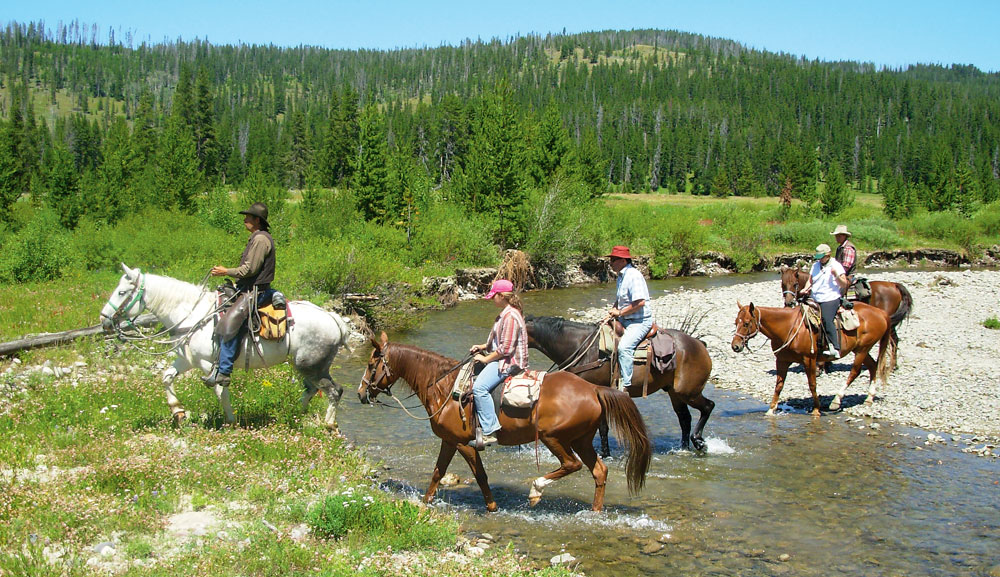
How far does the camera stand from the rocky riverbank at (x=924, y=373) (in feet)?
43.5

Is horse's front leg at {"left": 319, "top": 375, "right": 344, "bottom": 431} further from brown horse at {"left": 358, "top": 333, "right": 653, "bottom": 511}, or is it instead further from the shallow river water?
brown horse at {"left": 358, "top": 333, "right": 653, "bottom": 511}

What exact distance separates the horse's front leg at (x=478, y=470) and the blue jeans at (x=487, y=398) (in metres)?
0.31

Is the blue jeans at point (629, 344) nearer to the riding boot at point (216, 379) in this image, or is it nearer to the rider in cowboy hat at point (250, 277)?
the rider in cowboy hat at point (250, 277)

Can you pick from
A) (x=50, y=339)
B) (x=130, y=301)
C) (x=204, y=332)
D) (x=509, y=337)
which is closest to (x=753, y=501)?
(x=509, y=337)

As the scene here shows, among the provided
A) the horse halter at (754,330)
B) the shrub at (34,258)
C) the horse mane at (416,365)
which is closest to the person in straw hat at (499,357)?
the horse mane at (416,365)

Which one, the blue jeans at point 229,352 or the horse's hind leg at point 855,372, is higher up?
the blue jeans at point 229,352

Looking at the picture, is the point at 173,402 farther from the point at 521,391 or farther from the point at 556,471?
the point at 556,471

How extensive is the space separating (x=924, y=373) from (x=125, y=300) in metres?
16.7

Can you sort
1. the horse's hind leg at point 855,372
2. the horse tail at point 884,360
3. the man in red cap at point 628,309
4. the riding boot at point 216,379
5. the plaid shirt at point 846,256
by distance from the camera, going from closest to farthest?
the riding boot at point 216,379 < the man in red cap at point 628,309 < the horse's hind leg at point 855,372 < the horse tail at point 884,360 < the plaid shirt at point 846,256

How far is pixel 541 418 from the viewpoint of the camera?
856 centimetres

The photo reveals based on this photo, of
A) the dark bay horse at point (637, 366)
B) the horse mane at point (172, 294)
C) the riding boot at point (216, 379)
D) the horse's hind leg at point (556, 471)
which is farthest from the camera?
the dark bay horse at point (637, 366)

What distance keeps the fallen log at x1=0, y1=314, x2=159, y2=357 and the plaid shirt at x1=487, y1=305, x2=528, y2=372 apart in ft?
22.5

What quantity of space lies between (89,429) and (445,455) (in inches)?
188

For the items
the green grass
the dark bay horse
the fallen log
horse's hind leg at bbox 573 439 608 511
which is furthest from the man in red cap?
the fallen log
